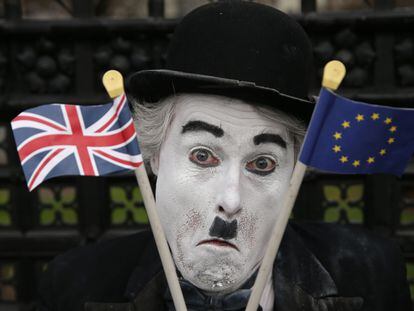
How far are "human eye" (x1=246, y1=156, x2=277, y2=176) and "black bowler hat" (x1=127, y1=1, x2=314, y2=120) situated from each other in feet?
0.44

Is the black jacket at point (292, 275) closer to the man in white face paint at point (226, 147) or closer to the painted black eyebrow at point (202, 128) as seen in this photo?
the man in white face paint at point (226, 147)

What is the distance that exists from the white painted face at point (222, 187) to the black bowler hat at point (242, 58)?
0.20 ft

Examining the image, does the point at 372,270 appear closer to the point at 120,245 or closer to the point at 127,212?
the point at 120,245

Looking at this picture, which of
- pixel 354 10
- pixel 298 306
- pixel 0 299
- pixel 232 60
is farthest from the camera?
pixel 0 299

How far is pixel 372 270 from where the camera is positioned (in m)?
2.15

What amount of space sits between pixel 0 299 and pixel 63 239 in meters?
0.49

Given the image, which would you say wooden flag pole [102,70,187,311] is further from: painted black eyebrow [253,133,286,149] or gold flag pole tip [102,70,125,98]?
painted black eyebrow [253,133,286,149]

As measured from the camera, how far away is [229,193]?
178cm

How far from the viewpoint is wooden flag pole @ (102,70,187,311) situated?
1.72 m

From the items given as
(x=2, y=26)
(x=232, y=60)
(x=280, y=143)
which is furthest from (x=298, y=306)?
(x=2, y=26)

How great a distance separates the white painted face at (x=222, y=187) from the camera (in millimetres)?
1811

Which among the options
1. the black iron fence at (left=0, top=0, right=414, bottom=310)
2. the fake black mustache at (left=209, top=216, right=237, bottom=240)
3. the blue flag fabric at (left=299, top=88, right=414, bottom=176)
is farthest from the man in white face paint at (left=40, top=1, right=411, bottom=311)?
the black iron fence at (left=0, top=0, right=414, bottom=310)

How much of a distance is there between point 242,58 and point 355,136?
0.33 m

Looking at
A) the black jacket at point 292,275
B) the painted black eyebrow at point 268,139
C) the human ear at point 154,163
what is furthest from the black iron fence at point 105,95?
the painted black eyebrow at point 268,139
